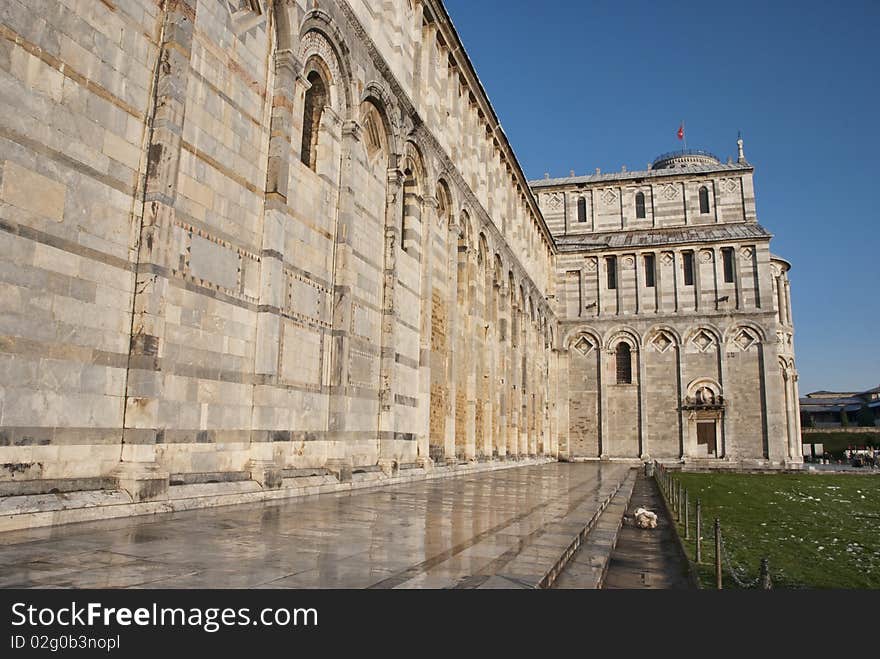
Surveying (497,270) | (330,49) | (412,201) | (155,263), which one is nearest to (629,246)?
(497,270)

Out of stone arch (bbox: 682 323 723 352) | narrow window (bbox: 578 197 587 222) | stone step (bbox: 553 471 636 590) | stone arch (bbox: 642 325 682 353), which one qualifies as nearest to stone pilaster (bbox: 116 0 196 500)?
stone step (bbox: 553 471 636 590)

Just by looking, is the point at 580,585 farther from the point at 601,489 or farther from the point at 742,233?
the point at 742,233

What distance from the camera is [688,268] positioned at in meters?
40.9

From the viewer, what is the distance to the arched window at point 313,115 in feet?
42.7

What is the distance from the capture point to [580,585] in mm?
4980

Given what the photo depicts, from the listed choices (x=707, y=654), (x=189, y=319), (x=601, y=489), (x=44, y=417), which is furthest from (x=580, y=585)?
(x=601, y=489)

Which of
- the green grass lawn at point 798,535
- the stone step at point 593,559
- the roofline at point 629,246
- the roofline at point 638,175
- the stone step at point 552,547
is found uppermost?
the roofline at point 638,175

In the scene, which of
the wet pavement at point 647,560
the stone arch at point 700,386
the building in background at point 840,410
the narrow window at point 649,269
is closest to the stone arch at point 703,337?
the stone arch at point 700,386

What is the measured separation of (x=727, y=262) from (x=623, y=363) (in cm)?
855

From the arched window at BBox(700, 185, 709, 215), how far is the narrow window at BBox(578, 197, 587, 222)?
24.2 ft

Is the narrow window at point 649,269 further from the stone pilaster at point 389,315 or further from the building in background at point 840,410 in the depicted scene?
the building in background at point 840,410

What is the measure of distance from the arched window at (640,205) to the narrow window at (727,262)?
6.35 m

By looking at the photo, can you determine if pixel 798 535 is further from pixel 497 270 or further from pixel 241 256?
pixel 497 270

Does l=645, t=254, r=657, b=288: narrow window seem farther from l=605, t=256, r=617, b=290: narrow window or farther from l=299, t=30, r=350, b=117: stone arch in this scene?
l=299, t=30, r=350, b=117: stone arch
